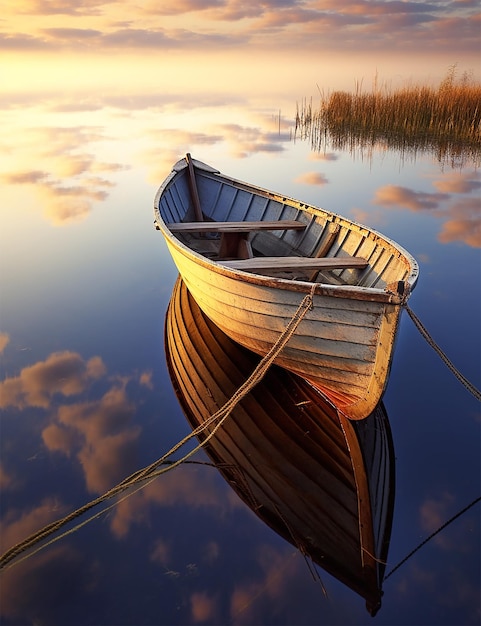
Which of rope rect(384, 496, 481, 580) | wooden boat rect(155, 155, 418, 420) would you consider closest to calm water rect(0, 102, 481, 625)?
rope rect(384, 496, 481, 580)

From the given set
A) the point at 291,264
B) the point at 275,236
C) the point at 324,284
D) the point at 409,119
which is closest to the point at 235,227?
the point at 275,236

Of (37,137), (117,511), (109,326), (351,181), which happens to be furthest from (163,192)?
(37,137)

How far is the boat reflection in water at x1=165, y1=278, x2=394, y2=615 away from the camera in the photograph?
14.1 ft

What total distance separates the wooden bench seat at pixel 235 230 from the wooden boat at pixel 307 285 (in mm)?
15

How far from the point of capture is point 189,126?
27.2 metres

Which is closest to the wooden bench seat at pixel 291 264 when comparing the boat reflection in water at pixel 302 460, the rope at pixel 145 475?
the rope at pixel 145 475

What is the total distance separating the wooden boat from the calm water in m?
1.13

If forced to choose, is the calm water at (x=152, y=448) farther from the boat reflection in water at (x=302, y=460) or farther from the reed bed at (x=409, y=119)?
the reed bed at (x=409, y=119)

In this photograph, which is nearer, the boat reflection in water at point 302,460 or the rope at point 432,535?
the rope at point 432,535

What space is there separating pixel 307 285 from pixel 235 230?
10.5ft

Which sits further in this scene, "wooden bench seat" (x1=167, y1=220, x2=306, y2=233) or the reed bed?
the reed bed

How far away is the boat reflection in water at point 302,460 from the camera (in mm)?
4293

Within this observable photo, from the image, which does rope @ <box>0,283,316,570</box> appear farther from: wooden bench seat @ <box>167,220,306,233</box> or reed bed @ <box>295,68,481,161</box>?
reed bed @ <box>295,68,481,161</box>

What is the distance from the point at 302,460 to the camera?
202 inches
